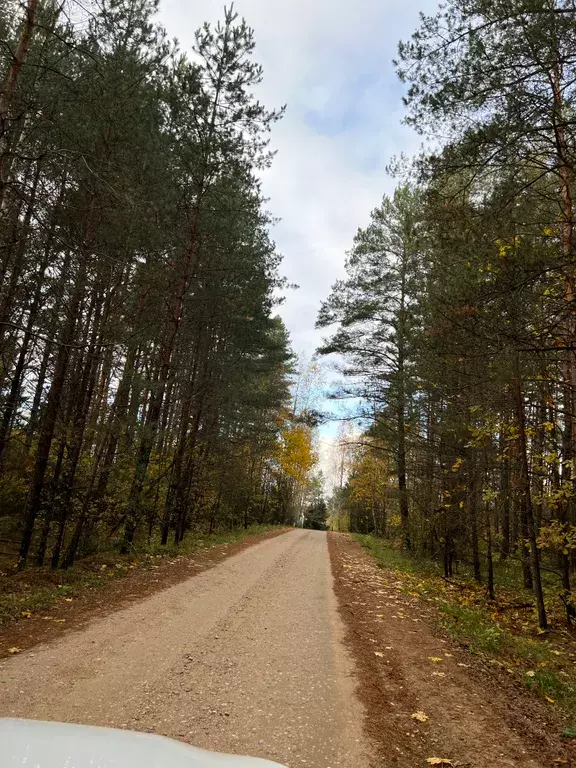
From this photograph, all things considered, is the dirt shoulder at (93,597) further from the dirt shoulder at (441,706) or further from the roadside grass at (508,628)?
the roadside grass at (508,628)

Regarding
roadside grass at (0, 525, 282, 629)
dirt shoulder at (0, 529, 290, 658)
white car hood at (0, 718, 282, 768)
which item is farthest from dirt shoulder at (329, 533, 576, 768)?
roadside grass at (0, 525, 282, 629)

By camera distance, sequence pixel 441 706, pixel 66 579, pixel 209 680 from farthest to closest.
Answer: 1. pixel 66 579
2. pixel 209 680
3. pixel 441 706

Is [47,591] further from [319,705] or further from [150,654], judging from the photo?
[319,705]

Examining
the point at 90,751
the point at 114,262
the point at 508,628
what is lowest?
the point at 508,628

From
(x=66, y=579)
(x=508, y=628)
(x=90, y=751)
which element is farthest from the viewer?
(x=66, y=579)

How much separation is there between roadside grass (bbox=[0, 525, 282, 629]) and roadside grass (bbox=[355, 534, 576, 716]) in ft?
19.7

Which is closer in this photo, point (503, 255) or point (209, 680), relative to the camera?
point (209, 680)

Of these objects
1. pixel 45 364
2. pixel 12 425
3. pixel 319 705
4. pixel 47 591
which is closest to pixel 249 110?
pixel 45 364

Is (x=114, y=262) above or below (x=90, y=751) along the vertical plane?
above

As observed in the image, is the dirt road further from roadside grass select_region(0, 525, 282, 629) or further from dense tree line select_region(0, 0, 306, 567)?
dense tree line select_region(0, 0, 306, 567)

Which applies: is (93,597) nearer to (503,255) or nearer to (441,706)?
(441,706)

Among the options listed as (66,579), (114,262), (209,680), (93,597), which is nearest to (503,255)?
(114,262)

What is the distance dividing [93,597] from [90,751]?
6199 mm

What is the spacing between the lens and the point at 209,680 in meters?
4.44
